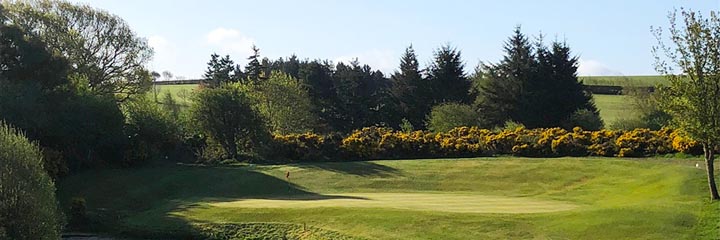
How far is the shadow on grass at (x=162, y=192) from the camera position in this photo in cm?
2547

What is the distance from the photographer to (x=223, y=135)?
3719 centimetres

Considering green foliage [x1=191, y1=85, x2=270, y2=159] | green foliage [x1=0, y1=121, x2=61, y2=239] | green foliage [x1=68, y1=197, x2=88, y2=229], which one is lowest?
green foliage [x1=68, y1=197, x2=88, y2=229]

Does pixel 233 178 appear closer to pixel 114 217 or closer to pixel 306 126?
pixel 114 217

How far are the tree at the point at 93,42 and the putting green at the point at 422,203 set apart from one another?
2467 centimetres

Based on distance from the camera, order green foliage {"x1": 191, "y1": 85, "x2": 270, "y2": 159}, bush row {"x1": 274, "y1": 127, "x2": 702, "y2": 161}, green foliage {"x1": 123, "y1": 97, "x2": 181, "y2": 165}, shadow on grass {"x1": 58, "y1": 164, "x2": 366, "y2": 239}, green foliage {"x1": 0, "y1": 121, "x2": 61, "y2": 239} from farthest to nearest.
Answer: green foliage {"x1": 191, "y1": 85, "x2": 270, "y2": 159}
green foliage {"x1": 123, "y1": 97, "x2": 181, "y2": 165}
bush row {"x1": 274, "y1": 127, "x2": 702, "y2": 161}
shadow on grass {"x1": 58, "y1": 164, "x2": 366, "y2": 239}
green foliage {"x1": 0, "y1": 121, "x2": 61, "y2": 239}

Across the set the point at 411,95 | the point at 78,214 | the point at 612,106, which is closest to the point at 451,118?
the point at 411,95

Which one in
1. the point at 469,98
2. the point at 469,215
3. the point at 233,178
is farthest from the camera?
the point at 469,98

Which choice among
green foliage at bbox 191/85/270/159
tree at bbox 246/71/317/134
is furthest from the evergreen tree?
green foliage at bbox 191/85/270/159

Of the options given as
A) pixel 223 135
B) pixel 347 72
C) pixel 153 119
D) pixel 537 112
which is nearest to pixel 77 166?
pixel 153 119

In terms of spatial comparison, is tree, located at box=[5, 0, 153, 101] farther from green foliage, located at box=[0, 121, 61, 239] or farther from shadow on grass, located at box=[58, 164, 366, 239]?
green foliage, located at box=[0, 121, 61, 239]

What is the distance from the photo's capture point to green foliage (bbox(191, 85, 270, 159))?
37.1 meters

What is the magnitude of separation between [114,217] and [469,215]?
43.2ft

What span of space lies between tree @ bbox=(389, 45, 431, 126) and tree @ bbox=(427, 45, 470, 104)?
943 mm

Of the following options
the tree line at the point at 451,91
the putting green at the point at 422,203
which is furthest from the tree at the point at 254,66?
the putting green at the point at 422,203
